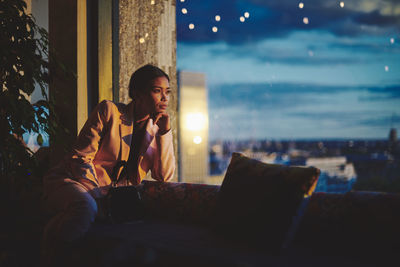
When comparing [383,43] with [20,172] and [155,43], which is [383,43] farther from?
[20,172]

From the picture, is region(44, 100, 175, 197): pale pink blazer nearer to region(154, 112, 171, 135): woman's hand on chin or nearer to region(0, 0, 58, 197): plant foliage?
region(154, 112, 171, 135): woman's hand on chin

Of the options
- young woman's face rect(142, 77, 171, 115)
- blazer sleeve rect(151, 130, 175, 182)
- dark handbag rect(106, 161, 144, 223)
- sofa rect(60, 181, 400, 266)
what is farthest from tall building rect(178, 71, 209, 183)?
sofa rect(60, 181, 400, 266)

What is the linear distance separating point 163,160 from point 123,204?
0.36 m

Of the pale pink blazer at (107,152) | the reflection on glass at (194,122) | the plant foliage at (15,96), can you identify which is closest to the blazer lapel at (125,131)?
the pale pink blazer at (107,152)

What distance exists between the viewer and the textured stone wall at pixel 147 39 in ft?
8.16

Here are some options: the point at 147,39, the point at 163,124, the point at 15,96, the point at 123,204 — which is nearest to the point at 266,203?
the point at 123,204

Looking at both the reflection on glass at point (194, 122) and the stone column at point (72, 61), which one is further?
the reflection on glass at point (194, 122)

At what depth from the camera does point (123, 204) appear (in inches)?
66.1

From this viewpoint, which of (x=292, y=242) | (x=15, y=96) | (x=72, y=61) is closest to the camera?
(x=292, y=242)

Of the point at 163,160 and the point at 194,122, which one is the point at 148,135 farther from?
the point at 194,122

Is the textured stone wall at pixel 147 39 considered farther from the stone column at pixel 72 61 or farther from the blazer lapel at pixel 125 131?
the blazer lapel at pixel 125 131

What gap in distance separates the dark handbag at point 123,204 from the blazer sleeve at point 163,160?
0.23 m

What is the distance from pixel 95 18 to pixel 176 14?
63 cm

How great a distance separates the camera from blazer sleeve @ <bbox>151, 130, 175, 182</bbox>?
76.0 inches
